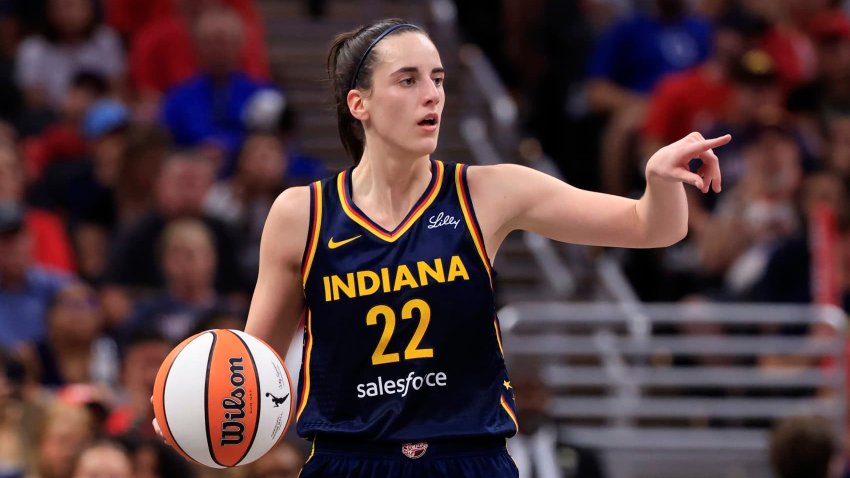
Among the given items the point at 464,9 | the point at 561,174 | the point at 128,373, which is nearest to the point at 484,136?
the point at 561,174

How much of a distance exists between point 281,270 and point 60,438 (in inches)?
134

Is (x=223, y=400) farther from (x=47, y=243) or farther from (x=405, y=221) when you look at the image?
(x=47, y=243)

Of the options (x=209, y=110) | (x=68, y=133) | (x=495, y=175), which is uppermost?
(x=209, y=110)

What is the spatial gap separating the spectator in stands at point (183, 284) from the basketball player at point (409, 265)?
4.11 metres

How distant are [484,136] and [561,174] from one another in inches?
31.8

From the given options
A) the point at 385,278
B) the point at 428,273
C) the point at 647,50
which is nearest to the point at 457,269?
the point at 428,273

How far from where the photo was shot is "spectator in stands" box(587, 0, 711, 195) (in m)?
12.6

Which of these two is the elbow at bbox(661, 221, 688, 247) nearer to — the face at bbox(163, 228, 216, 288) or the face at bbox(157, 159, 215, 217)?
the face at bbox(163, 228, 216, 288)

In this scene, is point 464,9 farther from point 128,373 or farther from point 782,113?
point 128,373

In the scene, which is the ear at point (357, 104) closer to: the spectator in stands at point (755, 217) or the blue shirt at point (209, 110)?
the spectator in stands at point (755, 217)

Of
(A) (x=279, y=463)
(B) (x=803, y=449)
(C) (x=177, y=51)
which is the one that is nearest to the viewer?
(B) (x=803, y=449)

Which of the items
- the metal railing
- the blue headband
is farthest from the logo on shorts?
the metal railing

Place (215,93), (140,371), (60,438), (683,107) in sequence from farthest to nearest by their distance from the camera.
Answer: (683,107), (215,93), (140,371), (60,438)

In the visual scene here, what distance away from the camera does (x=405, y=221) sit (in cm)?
476
